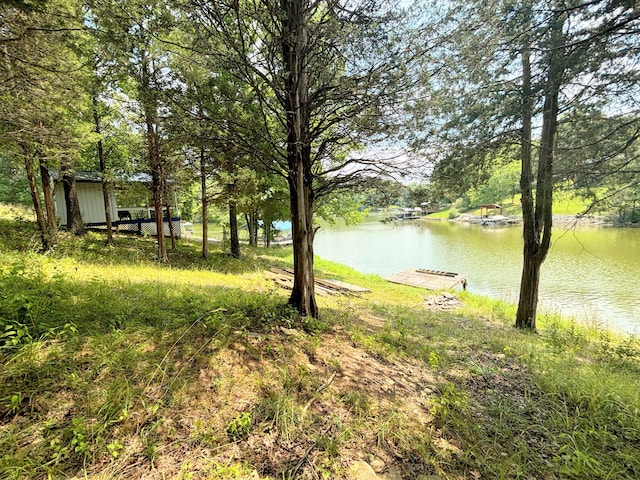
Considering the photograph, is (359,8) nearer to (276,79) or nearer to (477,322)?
(276,79)

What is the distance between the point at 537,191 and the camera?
19.5ft

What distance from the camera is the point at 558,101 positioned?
5645 mm

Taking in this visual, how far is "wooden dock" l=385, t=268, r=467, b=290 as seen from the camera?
1328 cm

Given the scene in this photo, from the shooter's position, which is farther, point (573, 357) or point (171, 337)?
point (573, 357)

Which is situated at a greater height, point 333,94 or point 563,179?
point 333,94

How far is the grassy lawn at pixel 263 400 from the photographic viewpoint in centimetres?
174

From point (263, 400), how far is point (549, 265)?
19.7 metres

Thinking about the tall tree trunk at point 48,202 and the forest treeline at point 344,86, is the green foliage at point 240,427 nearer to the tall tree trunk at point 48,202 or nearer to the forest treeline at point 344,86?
the forest treeline at point 344,86

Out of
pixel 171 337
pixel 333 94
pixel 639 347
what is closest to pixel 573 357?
pixel 639 347

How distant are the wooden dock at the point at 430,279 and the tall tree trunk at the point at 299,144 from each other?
10.4m

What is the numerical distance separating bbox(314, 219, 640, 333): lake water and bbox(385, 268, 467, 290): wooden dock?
3.60 feet

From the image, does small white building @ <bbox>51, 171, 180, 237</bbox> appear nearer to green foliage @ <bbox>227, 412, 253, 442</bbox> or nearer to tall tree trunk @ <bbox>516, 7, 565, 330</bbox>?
green foliage @ <bbox>227, 412, 253, 442</bbox>

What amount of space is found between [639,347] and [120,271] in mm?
10781

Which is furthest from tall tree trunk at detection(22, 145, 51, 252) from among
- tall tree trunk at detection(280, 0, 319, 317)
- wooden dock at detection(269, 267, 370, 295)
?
tall tree trunk at detection(280, 0, 319, 317)
